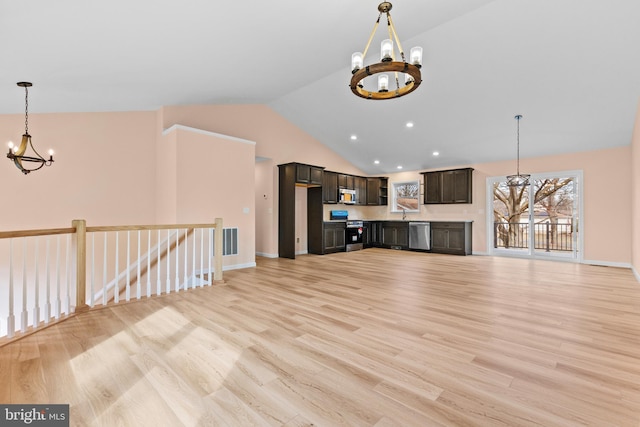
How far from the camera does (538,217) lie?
23.5 feet

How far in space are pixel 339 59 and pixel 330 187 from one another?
3927 millimetres

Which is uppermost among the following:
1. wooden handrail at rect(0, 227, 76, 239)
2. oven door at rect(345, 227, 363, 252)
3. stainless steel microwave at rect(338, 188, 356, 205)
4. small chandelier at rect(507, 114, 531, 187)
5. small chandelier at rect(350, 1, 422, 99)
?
small chandelier at rect(350, 1, 422, 99)

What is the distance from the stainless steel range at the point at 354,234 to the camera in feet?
27.9

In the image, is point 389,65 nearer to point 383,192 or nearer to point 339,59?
point 339,59

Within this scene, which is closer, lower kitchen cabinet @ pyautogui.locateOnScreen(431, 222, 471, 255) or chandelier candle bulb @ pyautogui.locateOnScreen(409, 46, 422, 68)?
chandelier candle bulb @ pyautogui.locateOnScreen(409, 46, 422, 68)

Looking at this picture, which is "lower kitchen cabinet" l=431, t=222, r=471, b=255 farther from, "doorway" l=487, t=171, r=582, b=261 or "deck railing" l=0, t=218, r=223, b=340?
"deck railing" l=0, t=218, r=223, b=340

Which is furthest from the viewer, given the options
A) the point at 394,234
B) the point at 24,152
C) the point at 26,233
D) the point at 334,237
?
the point at 394,234

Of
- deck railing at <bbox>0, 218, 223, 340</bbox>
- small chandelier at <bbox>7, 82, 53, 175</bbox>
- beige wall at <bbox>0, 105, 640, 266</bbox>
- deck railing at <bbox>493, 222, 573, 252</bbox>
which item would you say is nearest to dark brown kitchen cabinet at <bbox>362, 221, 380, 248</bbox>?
deck railing at <bbox>493, 222, 573, 252</bbox>

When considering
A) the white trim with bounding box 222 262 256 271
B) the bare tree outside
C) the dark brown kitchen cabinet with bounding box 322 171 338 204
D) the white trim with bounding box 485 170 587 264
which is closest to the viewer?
the white trim with bounding box 222 262 256 271

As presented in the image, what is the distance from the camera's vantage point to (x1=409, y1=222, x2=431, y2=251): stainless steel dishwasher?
832 cm

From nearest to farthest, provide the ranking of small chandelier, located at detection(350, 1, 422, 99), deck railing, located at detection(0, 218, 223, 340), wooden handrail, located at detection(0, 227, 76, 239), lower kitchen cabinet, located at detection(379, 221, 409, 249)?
1. wooden handrail, located at detection(0, 227, 76, 239)
2. small chandelier, located at detection(350, 1, 422, 99)
3. deck railing, located at detection(0, 218, 223, 340)
4. lower kitchen cabinet, located at detection(379, 221, 409, 249)

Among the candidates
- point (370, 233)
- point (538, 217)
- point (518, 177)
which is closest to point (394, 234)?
point (370, 233)

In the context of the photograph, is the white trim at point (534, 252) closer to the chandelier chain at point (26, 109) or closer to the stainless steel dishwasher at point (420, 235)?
the stainless steel dishwasher at point (420, 235)

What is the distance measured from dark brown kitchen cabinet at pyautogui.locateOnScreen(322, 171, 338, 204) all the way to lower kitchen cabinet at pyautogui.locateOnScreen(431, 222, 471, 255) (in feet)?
9.72
